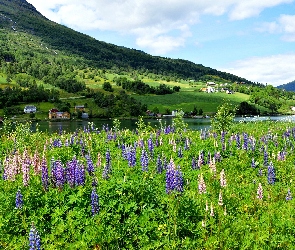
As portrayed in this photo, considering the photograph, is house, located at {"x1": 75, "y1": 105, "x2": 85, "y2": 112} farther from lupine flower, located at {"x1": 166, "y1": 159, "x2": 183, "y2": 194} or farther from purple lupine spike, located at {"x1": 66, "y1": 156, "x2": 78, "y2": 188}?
lupine flower, located at {"x1": 166, "y1": 159, "x2": 183, "y2": 194}

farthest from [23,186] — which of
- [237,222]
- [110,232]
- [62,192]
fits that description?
[237,222]

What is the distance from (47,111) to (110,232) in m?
154

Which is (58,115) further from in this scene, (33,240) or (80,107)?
(33,240)

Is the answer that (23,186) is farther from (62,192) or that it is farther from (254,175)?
(254,175)

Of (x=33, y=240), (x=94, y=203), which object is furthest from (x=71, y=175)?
(x=33, y=240)

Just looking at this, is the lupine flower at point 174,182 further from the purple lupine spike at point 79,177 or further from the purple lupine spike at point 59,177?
the purple lupine spike at point 59,177

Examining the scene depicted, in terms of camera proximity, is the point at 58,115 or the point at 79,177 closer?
the point at 79,177

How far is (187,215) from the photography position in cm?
779

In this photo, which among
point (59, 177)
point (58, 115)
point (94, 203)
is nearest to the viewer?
point (94, 203)

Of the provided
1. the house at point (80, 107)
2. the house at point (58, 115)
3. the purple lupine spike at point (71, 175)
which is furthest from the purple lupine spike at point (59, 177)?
the house at point (80, 107)

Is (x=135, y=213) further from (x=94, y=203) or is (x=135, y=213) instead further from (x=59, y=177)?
(x=59, y=177)

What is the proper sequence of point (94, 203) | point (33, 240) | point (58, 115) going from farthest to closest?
point (58, 115), point (94, 203), point (33, 240)

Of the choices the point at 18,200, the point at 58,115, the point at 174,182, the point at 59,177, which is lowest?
the point at 58,115

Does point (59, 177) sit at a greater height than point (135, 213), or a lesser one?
greater
